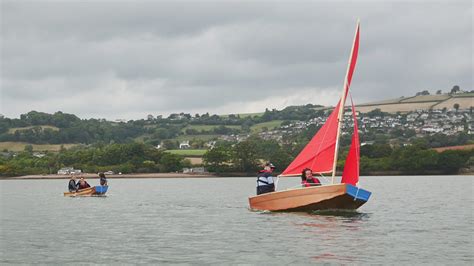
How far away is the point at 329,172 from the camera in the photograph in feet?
144

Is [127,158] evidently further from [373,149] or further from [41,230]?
[41,230]

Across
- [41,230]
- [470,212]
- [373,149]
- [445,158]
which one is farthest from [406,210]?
[373,149]

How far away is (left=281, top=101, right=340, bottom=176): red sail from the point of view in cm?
4403

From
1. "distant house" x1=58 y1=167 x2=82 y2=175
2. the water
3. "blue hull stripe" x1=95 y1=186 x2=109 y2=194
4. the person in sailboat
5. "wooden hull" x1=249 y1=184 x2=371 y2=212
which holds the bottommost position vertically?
the water

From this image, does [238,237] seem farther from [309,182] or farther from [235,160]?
[235,160]

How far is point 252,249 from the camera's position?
30.5 meters

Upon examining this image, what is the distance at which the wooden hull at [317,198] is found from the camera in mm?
41688

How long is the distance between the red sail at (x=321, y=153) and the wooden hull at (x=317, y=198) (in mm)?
1455

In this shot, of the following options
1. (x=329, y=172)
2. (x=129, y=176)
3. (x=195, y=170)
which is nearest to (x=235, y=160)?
(x=195, y=170)

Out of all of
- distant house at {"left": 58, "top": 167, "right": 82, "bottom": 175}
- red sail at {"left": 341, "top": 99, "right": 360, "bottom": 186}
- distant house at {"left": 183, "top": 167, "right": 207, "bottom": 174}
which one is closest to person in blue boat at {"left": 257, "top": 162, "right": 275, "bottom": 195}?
red sail at {"left": 341, "top": 99, "right": 360, "bottom": 186}

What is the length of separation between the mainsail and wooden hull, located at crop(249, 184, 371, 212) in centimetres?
150

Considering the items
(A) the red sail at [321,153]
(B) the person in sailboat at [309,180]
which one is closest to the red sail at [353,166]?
(A) the red sail at [321,153]

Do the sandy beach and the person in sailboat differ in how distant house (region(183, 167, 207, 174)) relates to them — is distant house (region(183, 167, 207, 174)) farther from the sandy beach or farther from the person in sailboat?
the person in sailboat

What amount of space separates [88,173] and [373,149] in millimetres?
61393
